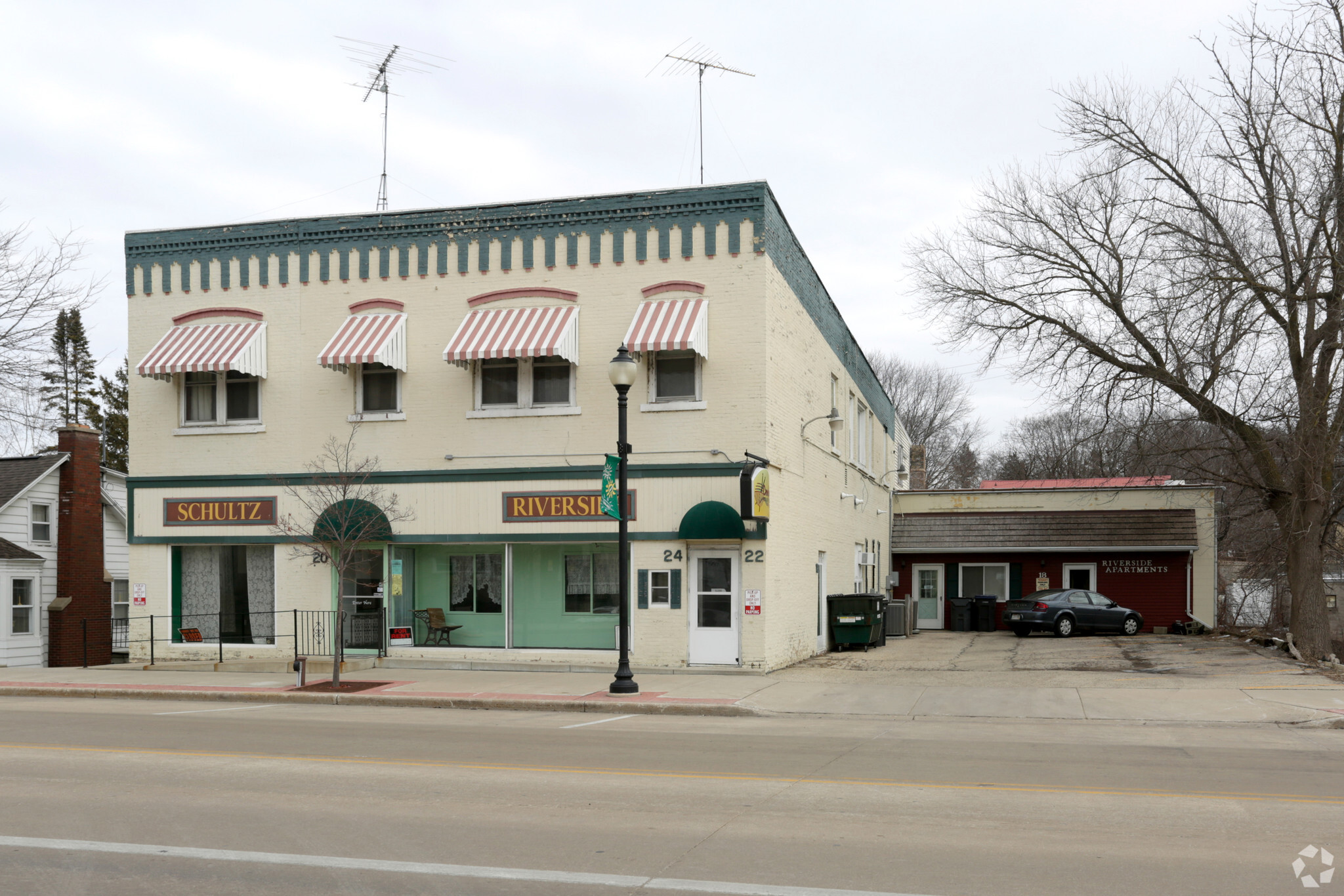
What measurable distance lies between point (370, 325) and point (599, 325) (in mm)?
4343

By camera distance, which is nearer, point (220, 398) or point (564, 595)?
point (564, 595)

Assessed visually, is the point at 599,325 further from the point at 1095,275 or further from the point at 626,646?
the point at 1095,275

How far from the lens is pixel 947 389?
235 feet

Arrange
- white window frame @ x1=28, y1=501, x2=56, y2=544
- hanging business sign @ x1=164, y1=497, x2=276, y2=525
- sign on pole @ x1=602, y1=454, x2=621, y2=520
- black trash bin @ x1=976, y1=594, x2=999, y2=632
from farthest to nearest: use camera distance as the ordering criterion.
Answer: black trash bin @ x1=976, y1=594, x2=999, y2=632 → white window frame @ x1=28, y1=501, x2=56, y2=544 → hanging business sign @ x1=164, y1=497, x2=276, y2=525 → sign on pole @ x1=602, y1=454, x2=621, y2=520

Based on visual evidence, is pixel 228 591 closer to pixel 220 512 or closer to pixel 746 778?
pixel 220 512

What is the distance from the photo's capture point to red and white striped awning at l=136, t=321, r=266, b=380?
21.1 m

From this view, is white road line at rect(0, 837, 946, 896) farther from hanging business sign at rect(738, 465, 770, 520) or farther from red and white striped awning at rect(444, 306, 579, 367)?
red and white striped awning at rect(444, 306, 579, 367)

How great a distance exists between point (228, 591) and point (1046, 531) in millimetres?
24799

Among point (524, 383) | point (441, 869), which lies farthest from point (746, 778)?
point (524, 383)

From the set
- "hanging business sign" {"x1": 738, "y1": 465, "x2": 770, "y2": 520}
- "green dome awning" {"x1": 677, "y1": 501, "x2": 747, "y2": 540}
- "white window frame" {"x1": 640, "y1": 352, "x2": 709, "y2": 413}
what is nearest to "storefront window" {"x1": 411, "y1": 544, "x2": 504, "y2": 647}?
"green dome awning" {"x1": 677, "y1": 501, "x2": 747, "y2": 540}

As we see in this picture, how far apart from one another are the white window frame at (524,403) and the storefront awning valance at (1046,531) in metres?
19.8

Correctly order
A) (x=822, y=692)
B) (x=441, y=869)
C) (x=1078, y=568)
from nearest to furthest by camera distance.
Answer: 1. (x=441, y=869)
2. (x=822, y=692)
3. (x=1078, y=568)

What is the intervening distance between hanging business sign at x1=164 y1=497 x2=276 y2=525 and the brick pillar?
8.60m

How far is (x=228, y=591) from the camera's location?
2236 centimetres
